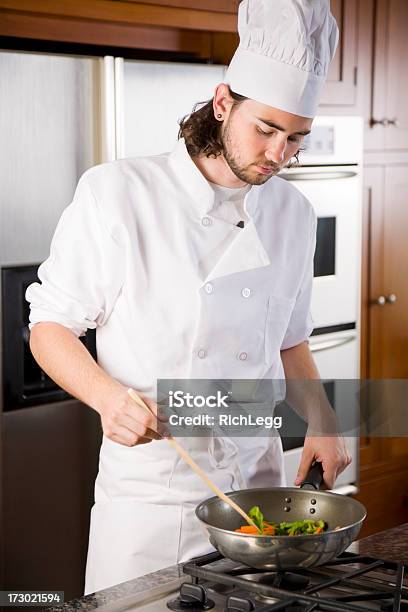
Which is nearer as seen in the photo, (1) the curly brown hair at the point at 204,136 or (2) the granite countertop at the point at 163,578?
(2) the granite countertop at the point at 163,578

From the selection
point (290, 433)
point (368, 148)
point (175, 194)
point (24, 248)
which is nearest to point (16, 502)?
point (24, 248)

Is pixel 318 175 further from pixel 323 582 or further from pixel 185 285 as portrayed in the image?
pixel 323 582

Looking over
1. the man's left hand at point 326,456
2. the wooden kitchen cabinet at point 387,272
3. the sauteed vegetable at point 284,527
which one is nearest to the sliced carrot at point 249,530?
the sauteed vegetable at point 284,527

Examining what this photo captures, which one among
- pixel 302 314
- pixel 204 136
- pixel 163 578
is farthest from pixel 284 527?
pixel 204 136

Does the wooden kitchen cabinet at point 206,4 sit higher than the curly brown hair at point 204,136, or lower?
higher

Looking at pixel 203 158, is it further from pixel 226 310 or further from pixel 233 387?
pixel 233 387

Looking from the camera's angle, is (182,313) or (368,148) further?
(368,148)

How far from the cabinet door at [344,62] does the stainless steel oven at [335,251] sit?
0.35 ft

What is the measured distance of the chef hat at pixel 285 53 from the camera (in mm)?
1488

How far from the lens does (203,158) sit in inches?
63.0

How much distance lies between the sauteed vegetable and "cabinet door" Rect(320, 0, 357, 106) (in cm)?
203

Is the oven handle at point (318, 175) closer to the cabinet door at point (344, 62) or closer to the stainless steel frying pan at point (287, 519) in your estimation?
the cabinet door at point (344, 62)

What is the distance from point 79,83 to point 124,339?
938mm

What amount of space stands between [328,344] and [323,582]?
6.24 ft
